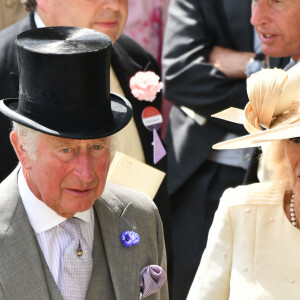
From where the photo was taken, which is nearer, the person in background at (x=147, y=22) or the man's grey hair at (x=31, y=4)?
the man's grey hair at (x=31, y=4)

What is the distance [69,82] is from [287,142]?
0.95 meters

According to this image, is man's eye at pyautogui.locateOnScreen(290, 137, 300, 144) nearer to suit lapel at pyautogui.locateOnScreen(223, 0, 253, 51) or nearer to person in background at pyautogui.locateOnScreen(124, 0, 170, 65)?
suit lapel at pyautogui.locateOnScreen(223, 0, 253, 51)

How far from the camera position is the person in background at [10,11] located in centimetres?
602

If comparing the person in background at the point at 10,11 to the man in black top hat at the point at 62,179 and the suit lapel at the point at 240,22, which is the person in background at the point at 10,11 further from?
the man in black top hat at the point at 62,179

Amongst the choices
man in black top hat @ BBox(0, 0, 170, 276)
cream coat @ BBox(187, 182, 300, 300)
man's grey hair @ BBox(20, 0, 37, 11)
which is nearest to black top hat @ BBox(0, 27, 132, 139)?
cream coat @ BBox(187, 182, 300, 300)

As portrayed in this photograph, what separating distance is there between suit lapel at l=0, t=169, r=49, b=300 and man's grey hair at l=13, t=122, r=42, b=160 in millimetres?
219

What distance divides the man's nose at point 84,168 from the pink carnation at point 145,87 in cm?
147

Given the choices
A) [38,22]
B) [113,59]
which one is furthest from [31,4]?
[113,59]

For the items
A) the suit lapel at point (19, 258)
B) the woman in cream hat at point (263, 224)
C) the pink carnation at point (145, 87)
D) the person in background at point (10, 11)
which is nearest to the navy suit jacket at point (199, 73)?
the pink carnation at point (145, 87)

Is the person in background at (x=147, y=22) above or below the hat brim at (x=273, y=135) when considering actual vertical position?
below

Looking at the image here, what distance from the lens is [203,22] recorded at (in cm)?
545

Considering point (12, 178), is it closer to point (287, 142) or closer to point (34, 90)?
point (34, 90)

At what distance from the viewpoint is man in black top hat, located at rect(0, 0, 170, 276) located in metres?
4.32

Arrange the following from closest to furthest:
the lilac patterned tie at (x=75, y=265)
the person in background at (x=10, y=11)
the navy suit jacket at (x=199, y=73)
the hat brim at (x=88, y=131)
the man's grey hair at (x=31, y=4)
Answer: the hat brim at (x=88, y=131), the lilac patterned tie at (x=75, y=265), the man's grey hair at (x=31, y=4), the navy suit jacket at (x=199, y=73), the person in background at (x=10, y=11)
